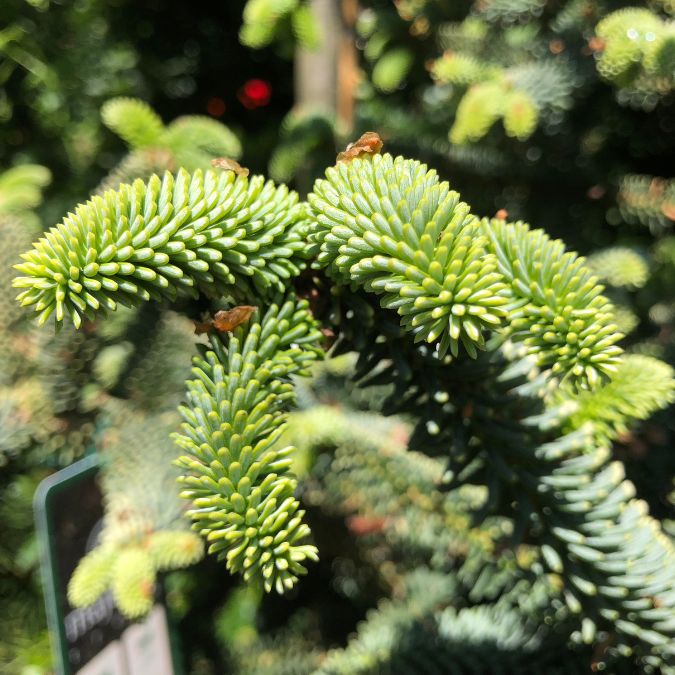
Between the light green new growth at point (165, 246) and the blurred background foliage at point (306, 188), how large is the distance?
28 cm

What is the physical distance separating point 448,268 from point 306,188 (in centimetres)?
56

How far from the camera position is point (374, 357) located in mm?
401

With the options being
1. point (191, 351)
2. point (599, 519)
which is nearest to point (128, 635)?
point (191, 351)

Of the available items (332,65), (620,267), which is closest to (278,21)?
(332,65)

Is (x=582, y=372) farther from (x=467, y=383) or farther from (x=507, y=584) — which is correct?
(x=507, y=584)

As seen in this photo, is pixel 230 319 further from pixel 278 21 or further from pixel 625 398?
pixel 278 21

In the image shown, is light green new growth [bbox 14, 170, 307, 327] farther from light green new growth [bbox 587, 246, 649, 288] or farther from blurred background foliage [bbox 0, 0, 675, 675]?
light green new growth [bbox 587, 246, 649, 288]

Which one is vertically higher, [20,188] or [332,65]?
[332,65]

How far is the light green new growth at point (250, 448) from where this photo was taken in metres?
0.31

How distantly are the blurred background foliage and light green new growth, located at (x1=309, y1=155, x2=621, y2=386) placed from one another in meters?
0.23

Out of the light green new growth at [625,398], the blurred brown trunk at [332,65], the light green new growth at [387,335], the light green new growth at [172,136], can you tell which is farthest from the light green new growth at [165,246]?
the blurred brown trunk at [332,65]

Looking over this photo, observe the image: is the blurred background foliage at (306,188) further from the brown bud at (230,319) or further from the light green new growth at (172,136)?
the brown bud at (230,319)

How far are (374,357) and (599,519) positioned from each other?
0.57ft

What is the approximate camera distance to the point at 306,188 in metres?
0.82
